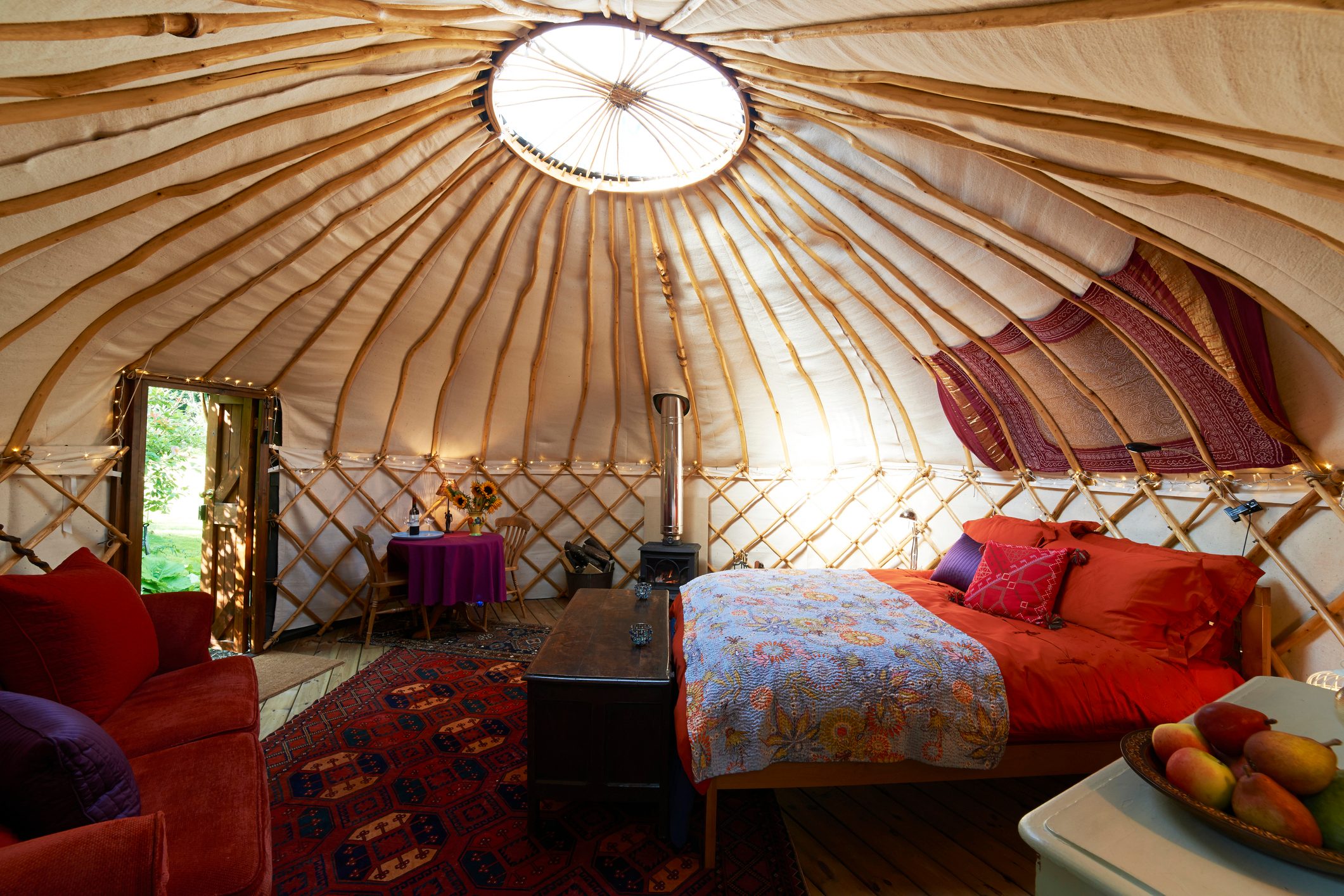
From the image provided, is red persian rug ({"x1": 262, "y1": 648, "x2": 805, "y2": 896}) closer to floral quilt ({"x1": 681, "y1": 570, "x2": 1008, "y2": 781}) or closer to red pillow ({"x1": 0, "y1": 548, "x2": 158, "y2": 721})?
floral quilt ({"x1": 681, "y1": 570, "x2": 1008, "y2": 781})

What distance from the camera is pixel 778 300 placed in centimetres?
388

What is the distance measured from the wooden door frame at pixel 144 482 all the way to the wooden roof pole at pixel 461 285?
770mm

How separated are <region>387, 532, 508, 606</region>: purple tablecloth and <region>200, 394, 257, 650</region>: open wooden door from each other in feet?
2.96

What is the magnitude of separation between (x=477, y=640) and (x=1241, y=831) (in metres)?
4.07

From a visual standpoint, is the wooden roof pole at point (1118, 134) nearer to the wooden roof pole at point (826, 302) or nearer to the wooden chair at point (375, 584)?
the wooden roof pole at point (826, 302)

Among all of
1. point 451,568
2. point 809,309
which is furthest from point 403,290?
point 809,309

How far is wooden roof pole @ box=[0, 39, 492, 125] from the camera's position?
1.53m

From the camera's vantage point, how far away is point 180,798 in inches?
56.1

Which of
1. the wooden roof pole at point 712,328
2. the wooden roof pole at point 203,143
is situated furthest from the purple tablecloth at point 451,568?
the wooden roof pole at point 203,143

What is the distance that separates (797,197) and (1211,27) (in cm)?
215

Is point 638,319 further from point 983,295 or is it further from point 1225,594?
point 1225,594

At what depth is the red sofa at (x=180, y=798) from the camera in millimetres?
919

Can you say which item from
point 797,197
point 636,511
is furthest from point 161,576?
point 797,197

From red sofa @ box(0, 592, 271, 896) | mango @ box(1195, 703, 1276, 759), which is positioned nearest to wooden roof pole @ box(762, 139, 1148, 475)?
mango @ box(1195, 703, 1276, 759)
